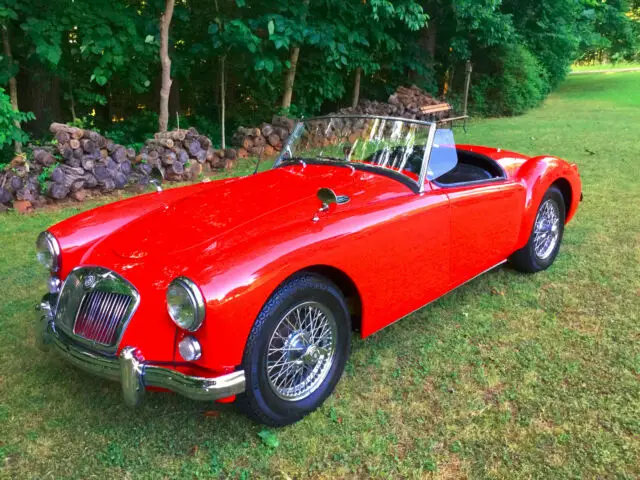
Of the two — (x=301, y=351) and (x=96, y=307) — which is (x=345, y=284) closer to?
(x=301, y=351)

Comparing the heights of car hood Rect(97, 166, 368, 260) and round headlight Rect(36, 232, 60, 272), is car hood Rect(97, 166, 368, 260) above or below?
above

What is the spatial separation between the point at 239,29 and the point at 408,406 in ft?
25.0

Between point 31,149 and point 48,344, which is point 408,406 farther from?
point 31,149

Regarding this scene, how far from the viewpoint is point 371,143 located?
3.56 m

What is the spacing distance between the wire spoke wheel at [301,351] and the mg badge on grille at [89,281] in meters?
0.95

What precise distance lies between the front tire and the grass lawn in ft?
0.41

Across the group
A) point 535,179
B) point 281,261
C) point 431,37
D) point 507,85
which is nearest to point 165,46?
point 535,179

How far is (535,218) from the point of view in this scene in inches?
162

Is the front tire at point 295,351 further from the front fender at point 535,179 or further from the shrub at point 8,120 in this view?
the shrub at point 8,120

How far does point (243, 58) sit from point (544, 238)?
8.01 metres

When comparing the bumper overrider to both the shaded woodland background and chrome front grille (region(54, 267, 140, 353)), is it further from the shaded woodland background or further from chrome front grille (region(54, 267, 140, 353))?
the shaded woodland background

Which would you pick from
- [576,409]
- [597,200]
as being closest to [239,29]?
[597,200]

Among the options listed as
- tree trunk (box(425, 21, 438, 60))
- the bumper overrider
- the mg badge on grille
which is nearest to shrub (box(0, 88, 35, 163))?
the mg badge on grille

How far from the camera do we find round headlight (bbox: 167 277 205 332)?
2180 mm
